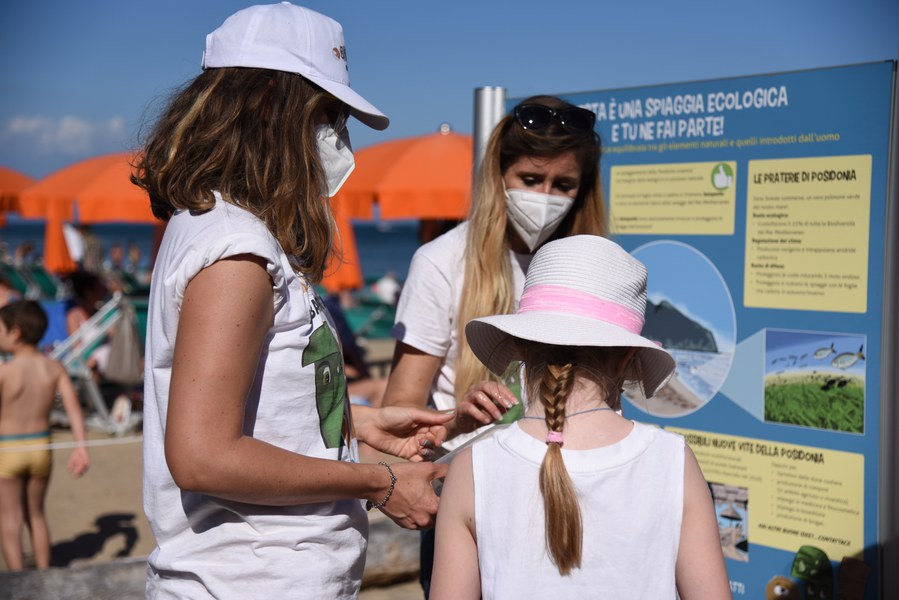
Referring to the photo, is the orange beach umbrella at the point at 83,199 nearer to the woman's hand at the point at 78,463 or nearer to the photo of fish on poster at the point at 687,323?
the woman's hand at the point at 78,463

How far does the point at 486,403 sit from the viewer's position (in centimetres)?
200

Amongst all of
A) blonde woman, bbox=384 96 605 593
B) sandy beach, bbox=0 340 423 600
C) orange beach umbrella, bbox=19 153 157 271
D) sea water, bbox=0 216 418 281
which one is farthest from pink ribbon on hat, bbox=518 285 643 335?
sea water, bbox=0 216 418 281

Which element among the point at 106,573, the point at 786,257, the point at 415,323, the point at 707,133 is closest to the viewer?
the point at 415,323

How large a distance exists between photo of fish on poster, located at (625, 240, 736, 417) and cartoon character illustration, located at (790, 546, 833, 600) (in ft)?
1.91

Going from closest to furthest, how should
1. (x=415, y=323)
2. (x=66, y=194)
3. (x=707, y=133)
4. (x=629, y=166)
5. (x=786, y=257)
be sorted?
(x=415, y=323)
(x=786, y=257)
(x=707, y=133)
(x=629, y=166)
(x=66, y=194)

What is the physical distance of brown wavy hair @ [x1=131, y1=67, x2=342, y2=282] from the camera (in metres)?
1.57

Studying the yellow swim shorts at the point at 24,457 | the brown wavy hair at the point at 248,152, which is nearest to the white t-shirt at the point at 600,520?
the brown wavy hair at the point at 248,152

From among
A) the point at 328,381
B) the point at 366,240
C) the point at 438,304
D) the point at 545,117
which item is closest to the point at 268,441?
the point at 328,381

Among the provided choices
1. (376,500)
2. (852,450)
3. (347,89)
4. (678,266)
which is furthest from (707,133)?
(376,500)

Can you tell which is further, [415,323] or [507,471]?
[415,323]

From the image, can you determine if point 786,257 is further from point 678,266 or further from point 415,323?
point 415,323

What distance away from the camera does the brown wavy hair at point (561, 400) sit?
1.54m

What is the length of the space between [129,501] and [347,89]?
573 centimetres

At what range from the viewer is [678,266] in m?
3.09
